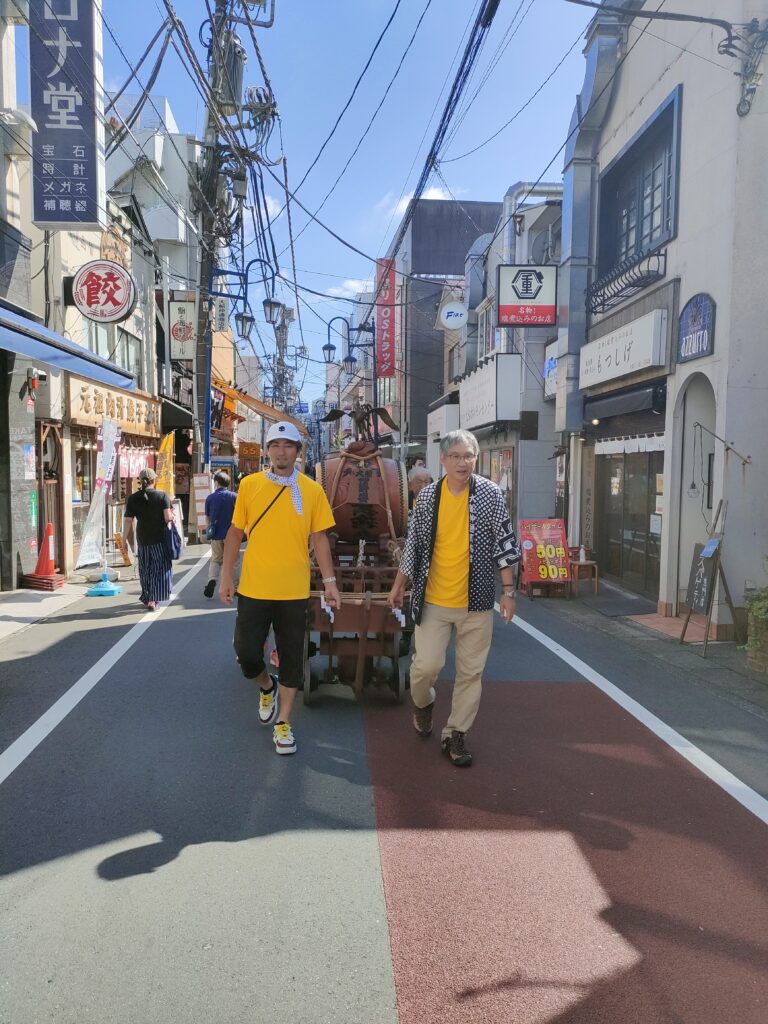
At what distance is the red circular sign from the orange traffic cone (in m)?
3.78

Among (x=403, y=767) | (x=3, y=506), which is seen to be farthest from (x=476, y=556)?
(x=3, y=506)

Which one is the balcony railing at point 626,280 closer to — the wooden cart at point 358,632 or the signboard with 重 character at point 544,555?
the signboard with 重 character at point 544,555

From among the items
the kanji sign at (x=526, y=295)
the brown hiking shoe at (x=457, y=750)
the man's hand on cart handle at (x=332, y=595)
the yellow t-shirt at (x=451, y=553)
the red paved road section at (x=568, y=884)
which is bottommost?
the red paved road section at (x=568, y=884)

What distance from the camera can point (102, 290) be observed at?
12273 mm

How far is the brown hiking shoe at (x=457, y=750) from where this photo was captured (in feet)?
14.5

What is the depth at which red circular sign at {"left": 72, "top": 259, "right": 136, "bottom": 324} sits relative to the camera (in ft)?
39.9

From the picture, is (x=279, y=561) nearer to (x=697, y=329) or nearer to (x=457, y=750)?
(x=457, y=750)

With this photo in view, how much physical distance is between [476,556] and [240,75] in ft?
44.3

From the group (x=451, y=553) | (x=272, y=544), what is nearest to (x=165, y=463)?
(x=272, y=544)

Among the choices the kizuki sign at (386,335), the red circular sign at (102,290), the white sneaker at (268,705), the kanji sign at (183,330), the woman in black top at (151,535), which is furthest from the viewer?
the kizuki sign at (386,335)

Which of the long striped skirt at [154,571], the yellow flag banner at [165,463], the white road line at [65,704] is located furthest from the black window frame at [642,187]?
the yellow flag banner at [165,463]

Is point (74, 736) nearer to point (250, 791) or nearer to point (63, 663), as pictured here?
point (250, 791)

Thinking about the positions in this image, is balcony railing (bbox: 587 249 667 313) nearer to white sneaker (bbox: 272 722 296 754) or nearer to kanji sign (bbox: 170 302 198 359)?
white sneaker (bbox: 272 722 296 754)

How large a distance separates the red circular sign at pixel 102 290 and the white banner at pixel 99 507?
6.18 ft
